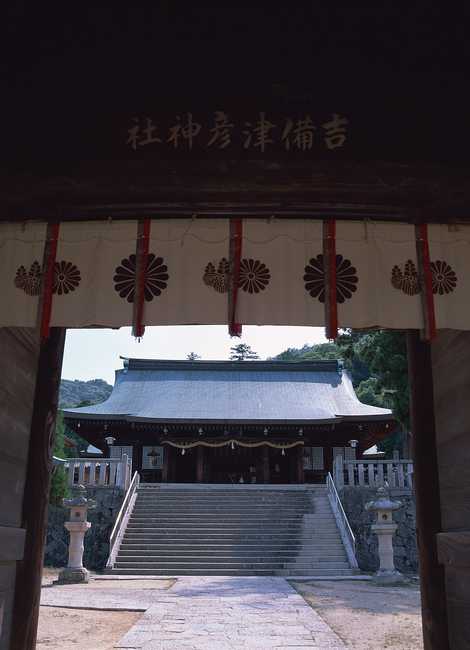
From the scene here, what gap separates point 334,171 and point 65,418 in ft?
66.4

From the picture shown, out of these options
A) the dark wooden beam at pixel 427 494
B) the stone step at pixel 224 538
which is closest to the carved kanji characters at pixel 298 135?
the dark wooden beam at pixel 427 494

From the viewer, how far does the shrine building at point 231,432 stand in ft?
73.7

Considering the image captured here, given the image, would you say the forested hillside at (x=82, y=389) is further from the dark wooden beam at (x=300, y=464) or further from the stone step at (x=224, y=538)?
the stone step at (x=224, y=538)

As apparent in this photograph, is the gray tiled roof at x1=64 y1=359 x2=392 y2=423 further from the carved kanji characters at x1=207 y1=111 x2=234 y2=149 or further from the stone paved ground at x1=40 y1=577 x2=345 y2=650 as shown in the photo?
the carved kanji characters at x1=207 y1=111 x2=234 y2=149

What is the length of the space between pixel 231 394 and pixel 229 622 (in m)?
19.1

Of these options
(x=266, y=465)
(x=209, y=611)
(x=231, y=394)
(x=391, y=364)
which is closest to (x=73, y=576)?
(x=209, y=611)

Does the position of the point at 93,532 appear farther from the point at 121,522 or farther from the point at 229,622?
the point at 229,622

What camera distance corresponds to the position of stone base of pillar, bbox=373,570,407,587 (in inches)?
516

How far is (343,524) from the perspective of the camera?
17172 mm

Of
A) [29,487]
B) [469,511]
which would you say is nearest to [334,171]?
[469,511]

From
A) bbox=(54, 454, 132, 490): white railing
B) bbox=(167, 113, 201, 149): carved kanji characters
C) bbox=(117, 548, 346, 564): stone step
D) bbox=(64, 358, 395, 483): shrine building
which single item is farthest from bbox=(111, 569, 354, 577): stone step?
bbox=(167, 113, 201, 149): carved kanji characters

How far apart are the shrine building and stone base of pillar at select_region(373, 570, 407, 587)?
8767 mm

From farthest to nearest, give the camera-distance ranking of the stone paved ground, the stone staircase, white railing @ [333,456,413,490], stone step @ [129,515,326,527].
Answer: white railing @ [333,456,413,490]
stone step @ [129,515,326,527]
the stone staircase
the stone paved ground

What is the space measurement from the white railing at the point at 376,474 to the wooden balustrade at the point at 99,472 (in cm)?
693
